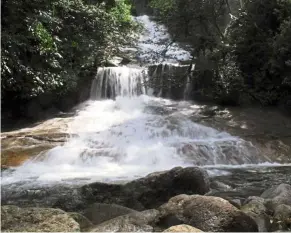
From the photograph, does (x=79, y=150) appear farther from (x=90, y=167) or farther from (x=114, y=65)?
(x=114, y=65)

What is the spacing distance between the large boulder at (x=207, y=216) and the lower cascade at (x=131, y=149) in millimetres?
3929

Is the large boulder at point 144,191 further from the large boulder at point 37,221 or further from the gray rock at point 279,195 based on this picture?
the large boulder at point 37,221

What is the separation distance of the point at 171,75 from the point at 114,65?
10.7 ft

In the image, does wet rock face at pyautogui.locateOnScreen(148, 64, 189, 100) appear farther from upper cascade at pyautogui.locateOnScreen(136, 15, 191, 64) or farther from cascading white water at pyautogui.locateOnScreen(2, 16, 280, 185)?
cascading white water at pyautogui.locateOnScreen(2, 16, 280, 185)

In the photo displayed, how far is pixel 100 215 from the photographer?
5.47m

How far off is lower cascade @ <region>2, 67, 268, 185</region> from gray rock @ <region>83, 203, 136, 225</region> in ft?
11.0

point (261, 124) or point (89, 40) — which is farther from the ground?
point (89, 40)

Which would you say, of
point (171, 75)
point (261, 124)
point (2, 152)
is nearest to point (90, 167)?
point (2, 152)

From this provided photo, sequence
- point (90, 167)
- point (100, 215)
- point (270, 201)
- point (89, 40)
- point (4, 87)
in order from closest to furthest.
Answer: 1. point (100, 215)
2. point (270, 201)
3. point (90, 167)
4. point (4, 87)
5. point (89, 40)

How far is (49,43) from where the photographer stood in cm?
1316

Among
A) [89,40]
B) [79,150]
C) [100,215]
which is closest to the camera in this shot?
[100,215]

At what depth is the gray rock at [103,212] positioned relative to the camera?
213 inches

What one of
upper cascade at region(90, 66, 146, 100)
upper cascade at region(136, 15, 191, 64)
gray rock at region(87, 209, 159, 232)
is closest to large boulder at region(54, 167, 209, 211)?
gray rock at region(87, 209, 159, 232)

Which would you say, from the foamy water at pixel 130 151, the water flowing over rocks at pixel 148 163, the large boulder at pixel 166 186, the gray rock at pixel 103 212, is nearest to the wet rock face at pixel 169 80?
the water flowing over rocks at pixel 148 163
